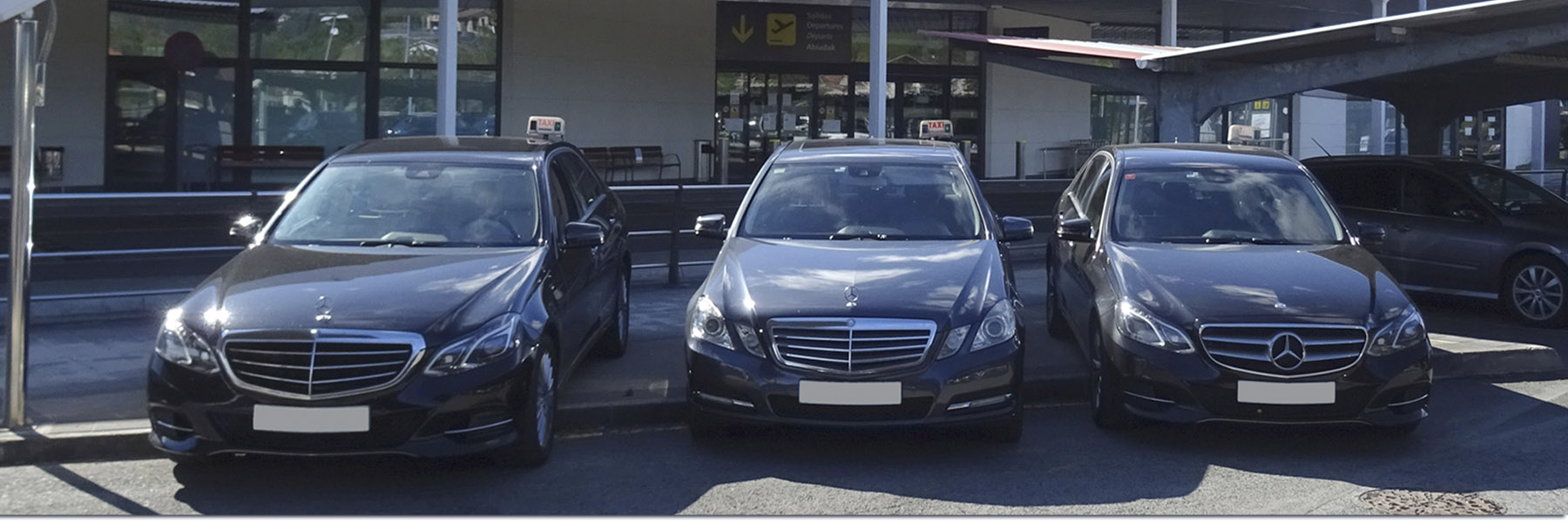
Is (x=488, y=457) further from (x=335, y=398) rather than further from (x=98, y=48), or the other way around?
(x=98, y=48)

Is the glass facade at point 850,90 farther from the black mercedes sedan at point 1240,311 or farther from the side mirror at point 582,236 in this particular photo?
the side mirror at point 582,236

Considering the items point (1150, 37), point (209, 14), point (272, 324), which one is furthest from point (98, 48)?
point (1150, 37)

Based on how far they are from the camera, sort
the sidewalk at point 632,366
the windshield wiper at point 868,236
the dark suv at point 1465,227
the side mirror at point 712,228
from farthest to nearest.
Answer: the dark suv at point 1465,227, the side mirror at point 712,228, the windshield wiper at point 868,236, the sidewalk at point 632,366

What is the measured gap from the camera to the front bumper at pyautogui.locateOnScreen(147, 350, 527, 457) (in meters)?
5.84

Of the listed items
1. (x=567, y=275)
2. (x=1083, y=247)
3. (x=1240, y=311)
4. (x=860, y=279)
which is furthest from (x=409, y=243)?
(x=1240, y=311)

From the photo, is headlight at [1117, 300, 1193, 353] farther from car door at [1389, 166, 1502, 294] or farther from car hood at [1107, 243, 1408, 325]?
car door at [1389, 166, 1502, 294]

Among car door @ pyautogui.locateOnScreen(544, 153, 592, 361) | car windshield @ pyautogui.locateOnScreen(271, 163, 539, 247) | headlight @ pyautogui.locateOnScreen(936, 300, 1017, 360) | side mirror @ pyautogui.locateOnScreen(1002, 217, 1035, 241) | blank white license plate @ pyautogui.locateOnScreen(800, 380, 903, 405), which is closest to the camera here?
blank white license plate @ pyautogui.locateOnScreen(800, 380, 903, 405)

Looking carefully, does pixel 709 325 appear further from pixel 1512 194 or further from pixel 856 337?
pixel 1512 194

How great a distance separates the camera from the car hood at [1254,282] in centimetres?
691

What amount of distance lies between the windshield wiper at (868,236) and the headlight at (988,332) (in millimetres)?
1150

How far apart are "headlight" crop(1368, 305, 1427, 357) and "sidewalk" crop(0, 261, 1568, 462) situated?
1.90 metres

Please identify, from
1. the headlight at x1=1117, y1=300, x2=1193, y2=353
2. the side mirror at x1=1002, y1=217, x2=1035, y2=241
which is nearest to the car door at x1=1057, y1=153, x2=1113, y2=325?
the side mirror at x1=1002, y1=217, x2=1035, y2=241

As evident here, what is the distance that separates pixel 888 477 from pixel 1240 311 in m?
1.94

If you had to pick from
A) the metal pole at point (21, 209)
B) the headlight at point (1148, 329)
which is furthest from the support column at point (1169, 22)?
the metal pole at point (21, 209)
